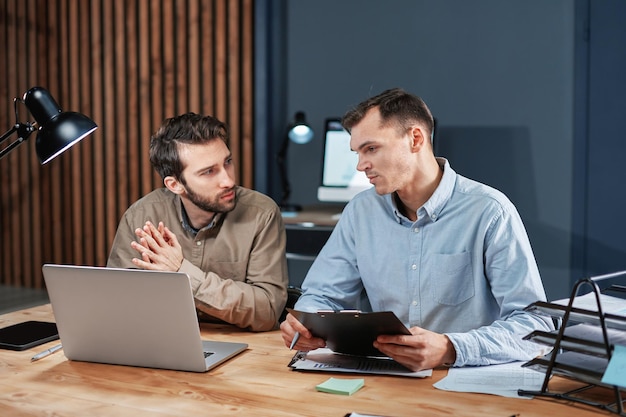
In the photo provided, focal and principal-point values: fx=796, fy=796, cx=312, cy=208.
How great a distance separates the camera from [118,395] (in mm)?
1694

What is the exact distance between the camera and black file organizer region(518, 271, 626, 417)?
1521 millimetres

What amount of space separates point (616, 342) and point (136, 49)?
4.64 metres

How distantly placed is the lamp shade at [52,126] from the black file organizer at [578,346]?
1.27 metres

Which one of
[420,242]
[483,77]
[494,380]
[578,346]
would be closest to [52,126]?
[420,242]

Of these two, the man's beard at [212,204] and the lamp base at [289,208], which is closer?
the man's beard at [212,204]

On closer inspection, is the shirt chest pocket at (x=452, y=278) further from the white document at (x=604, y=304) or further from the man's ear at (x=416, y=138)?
the white document at (x=604, y=304)

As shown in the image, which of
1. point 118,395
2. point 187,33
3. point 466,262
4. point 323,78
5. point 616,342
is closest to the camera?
point 616,342

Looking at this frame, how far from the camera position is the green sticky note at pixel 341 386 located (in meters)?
1.66

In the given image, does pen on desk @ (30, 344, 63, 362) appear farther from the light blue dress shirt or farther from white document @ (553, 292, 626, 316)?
white document @ (553, 292, 626, 316)

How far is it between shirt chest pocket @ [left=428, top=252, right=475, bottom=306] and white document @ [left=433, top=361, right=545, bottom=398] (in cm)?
34

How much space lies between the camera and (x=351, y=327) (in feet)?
5.87

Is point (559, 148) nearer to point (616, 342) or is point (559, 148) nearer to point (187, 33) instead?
point (187, 33)

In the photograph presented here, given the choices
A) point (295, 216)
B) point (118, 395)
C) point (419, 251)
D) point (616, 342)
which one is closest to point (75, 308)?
point (118, 395)

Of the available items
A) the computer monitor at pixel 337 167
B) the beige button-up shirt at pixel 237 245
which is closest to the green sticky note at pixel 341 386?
the beige button-up shirt at pixel 237 245
